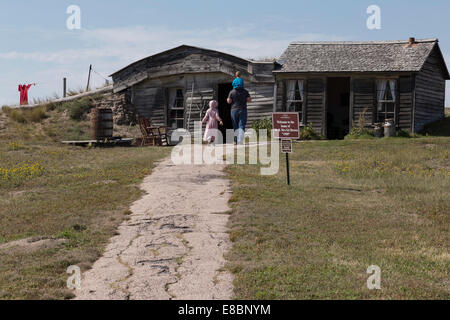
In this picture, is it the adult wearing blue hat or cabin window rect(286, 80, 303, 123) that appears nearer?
the adult wearing blue hat

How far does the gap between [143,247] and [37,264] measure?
57.4 inches

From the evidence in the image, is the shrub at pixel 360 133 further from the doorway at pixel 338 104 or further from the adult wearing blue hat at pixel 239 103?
the adult wearing blue hat at pixel 239 103

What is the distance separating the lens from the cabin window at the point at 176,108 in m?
26.0

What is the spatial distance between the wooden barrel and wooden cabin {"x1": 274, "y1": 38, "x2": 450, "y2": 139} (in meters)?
7.26

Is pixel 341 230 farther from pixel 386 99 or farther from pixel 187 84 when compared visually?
pixel 187 84

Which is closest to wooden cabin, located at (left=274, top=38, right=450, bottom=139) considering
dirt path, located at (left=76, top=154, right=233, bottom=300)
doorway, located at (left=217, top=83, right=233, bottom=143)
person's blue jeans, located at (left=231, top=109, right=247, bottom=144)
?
doorway, located at (left=217, top=83, right=233, bottom=143)

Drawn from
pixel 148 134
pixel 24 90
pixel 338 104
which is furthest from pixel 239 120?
pixel 24 90

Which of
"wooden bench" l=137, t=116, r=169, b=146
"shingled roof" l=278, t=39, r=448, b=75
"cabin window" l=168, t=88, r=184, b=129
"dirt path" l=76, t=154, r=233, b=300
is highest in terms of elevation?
"shingled roof" l=278, t=39, r=448, b=75

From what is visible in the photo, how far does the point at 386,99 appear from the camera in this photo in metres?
23.4

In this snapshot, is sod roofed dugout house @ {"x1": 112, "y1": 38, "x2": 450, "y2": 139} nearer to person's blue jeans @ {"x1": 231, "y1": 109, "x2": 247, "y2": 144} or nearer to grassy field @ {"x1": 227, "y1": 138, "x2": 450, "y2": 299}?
person's blue jeans @ {"x1": 231, "y1": 109, "x2": 247, "y2": 144}

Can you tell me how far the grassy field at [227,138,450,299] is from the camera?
6195mm

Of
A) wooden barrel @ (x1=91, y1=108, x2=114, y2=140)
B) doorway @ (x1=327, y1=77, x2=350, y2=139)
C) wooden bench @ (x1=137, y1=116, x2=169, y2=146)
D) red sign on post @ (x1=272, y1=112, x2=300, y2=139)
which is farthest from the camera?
doorway @ (x1=327, y1=77, x2=350, y2=139)
